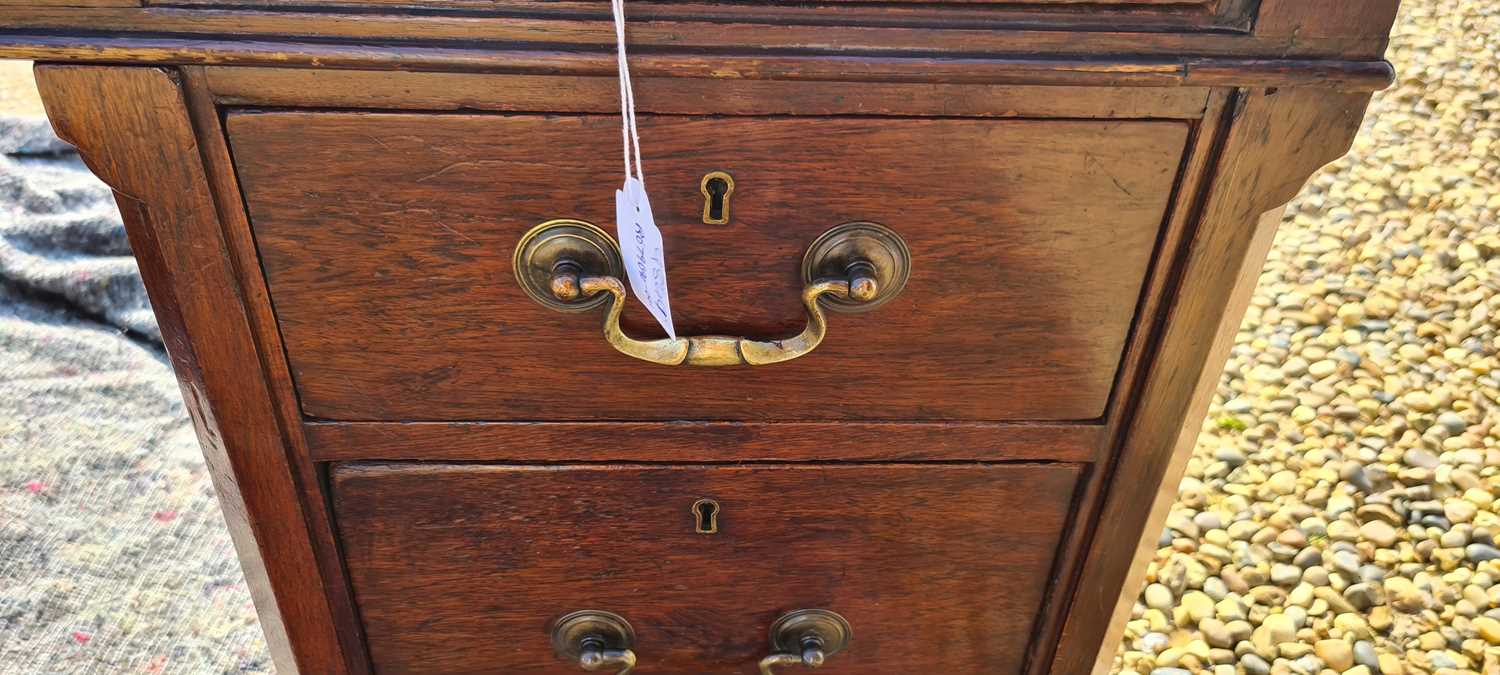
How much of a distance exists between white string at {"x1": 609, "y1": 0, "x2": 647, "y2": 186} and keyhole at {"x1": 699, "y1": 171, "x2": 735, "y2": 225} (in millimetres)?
32

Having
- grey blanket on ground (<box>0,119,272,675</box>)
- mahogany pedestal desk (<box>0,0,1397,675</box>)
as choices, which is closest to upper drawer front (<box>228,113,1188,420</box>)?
mahogany pedestal desk (<box>0,0,1397,675</box>)

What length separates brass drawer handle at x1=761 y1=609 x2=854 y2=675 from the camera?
28.2 inches

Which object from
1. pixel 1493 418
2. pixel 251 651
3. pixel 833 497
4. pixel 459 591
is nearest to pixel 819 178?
pixel 833 497

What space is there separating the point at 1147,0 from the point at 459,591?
54cm

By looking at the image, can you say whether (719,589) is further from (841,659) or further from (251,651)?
(251,651)

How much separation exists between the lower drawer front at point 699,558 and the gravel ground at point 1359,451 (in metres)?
0.66

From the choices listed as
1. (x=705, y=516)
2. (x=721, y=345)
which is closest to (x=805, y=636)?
(x=705, y=516)

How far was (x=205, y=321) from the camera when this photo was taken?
0.56m

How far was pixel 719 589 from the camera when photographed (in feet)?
2.34

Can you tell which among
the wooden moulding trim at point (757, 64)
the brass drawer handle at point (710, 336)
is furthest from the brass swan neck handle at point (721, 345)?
the wooden moulding trim at point (757, 64)

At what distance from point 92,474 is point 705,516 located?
0.99 metres

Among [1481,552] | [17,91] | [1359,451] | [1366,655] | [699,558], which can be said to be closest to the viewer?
[699,558]

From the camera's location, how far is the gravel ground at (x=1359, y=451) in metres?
1.28

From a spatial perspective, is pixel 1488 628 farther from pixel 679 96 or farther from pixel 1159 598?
pixel 679 96
